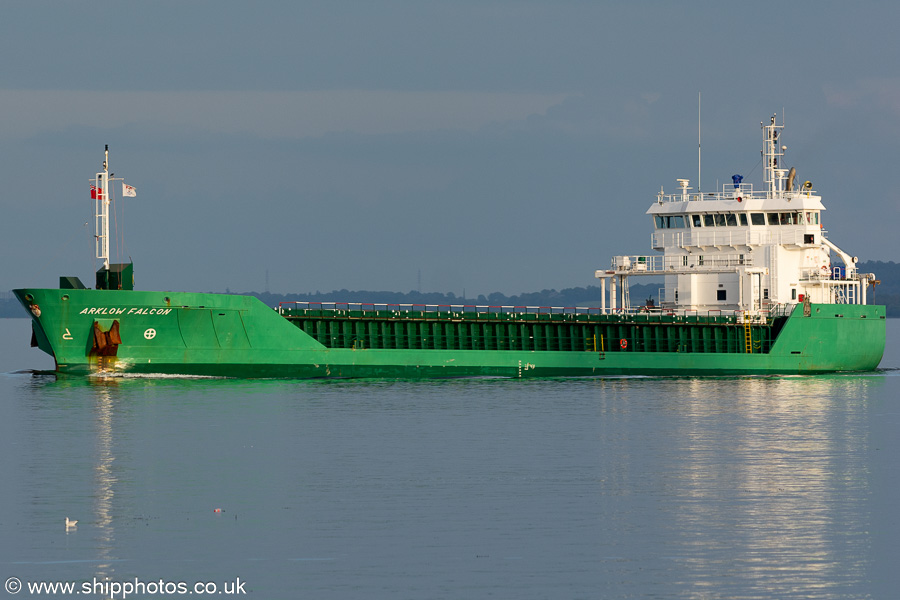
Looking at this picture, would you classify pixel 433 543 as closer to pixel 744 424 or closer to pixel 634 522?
pixel 634 522

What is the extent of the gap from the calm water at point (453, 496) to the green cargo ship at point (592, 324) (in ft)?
14.2

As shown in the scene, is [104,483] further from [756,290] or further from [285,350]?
[756,290]

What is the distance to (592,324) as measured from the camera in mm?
59656

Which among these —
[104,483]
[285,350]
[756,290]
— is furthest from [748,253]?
[104,483]

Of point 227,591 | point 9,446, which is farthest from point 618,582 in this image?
point 9,446

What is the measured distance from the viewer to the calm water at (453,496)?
835 inches

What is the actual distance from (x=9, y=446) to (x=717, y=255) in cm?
3841

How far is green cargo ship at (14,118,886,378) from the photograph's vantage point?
51406mm

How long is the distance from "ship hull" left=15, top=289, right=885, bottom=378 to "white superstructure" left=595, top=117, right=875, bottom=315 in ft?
7.56

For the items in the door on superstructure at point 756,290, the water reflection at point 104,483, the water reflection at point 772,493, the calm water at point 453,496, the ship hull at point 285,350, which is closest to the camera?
the calm water at point 453,496

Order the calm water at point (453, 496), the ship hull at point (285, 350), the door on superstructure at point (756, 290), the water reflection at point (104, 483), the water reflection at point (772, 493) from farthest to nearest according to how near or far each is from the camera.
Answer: the door on superstructure at point (756, 290) < the ship hull at point (285, 350) < the water reflection at point (104, 483) < the water reflection at point (772, 493) < the calm water at point (453, 496)

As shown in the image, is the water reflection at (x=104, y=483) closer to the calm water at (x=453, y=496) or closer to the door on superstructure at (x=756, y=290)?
the calm water at (x=453, y=496)

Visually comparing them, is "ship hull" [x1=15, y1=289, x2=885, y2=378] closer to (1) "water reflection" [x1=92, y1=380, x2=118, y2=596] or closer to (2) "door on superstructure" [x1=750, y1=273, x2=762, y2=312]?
(2) "door on superstructure" [x1=750, y1=273, x2=762, y2=312]

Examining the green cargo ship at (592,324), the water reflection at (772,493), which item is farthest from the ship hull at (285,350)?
the water reflection at (772,493)
